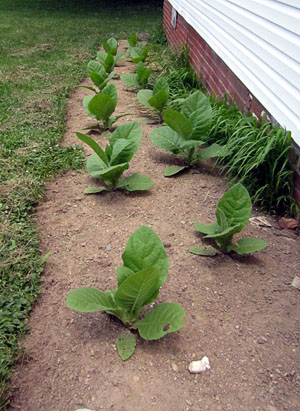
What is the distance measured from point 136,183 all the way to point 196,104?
0.84m

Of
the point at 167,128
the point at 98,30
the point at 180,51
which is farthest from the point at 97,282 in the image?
the point at 98,30

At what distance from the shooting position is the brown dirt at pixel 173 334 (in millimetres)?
1610

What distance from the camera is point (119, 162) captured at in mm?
2932

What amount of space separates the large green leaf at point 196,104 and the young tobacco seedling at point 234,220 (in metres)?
1.12

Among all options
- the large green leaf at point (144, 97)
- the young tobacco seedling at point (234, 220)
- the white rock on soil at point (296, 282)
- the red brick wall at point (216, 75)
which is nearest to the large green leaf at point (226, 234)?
the young tobacco seedling at point (234, 220)

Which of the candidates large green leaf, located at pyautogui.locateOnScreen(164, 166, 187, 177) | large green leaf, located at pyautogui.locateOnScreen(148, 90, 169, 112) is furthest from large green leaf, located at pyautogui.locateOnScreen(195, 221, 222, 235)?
large green leaf, located at pyautogui.locateOnScreen(148, 90, 169, 112)

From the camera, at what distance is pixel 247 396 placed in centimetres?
161

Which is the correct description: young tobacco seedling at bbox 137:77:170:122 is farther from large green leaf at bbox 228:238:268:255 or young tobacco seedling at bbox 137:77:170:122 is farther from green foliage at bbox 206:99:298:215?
large green leaf at bbox 228:238:268:255

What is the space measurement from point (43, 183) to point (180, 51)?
4027mm

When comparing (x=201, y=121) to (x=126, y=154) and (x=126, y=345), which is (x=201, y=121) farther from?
(x=126, y=345)

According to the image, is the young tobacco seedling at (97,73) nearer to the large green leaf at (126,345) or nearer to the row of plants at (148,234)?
the row of plants at (148,234)

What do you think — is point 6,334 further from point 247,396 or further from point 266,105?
point 266,105

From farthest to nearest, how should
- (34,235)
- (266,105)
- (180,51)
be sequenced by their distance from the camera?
(180,51) → (266,105) → (34,235)

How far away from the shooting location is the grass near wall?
2.08 metres
